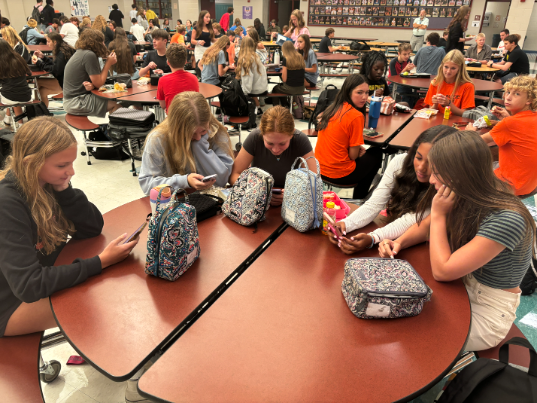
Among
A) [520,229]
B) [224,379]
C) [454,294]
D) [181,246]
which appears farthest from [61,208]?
[520,229]

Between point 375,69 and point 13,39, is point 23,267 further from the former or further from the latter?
point 13,39

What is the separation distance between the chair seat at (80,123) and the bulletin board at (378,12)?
47.1ft

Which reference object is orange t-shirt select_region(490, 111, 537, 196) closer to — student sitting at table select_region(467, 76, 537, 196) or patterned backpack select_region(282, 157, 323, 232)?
student sitting at table select_region(467, 76, 537, 196)

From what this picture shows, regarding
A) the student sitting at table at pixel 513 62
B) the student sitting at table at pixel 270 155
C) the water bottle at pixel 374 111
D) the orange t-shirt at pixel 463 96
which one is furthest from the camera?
the student sitting at table at pixel 513 62

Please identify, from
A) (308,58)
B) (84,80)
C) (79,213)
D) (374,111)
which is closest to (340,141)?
(374,111)

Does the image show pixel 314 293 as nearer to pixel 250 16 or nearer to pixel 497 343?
pixel 497 343

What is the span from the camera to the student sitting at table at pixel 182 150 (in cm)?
214

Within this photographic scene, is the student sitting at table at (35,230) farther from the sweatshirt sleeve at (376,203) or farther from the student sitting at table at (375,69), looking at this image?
the student sitting at table at (375,69)

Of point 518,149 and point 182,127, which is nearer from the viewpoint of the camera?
point 182,127

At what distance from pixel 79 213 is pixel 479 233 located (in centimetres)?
171

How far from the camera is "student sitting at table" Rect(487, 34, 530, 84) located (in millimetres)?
6848

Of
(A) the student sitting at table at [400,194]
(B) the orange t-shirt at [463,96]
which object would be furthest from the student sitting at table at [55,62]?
(A) the student sitting at table at [400,194]

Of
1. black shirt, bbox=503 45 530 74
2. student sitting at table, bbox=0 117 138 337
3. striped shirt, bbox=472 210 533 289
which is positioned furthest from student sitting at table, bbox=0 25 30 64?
black shirt, bbox=503 45 530 74

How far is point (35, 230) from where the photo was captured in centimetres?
150
